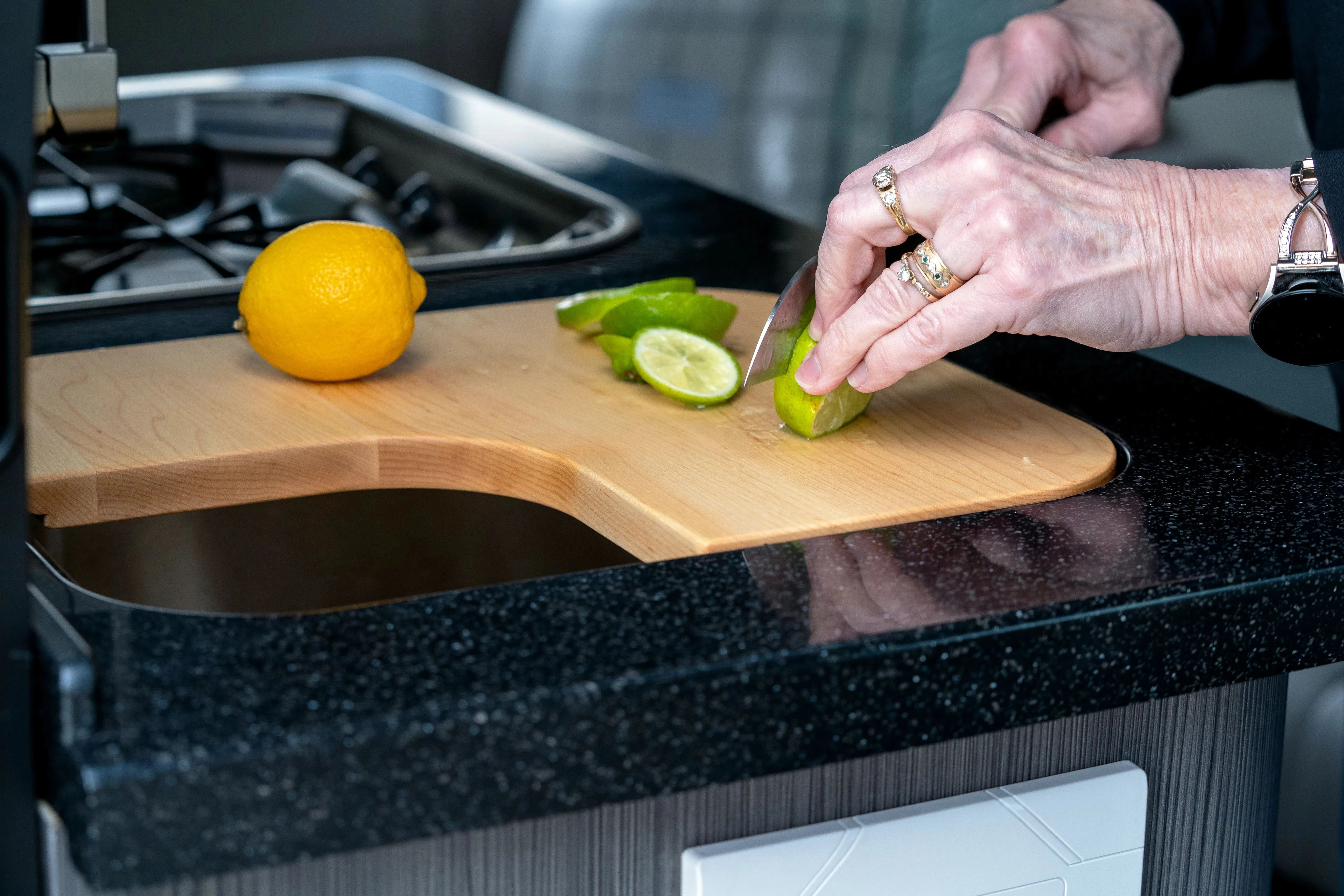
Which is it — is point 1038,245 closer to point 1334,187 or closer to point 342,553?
point 1334,187

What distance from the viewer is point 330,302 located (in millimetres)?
882

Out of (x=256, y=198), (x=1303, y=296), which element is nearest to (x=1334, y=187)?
(x=1303, y=296)

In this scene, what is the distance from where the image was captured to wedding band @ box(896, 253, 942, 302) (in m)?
0.81

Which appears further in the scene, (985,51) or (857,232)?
(985,51)

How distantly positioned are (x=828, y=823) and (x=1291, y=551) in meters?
0.27

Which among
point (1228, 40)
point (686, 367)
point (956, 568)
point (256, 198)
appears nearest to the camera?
point (956, 568)

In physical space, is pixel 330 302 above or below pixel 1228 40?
below

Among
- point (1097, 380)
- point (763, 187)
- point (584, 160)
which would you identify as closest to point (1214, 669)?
point (1097, 380)

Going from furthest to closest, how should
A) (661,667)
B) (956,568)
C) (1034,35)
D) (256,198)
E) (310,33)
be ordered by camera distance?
1. (310,33)
2. (256,198)
3. (1034,35)
4. (956,568)
5. (661,667)

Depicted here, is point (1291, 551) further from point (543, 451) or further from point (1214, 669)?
point (543, 451)

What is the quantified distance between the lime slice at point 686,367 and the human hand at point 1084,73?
1.15 ft

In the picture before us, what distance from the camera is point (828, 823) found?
2.29ft

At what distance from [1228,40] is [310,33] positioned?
11.1 ft

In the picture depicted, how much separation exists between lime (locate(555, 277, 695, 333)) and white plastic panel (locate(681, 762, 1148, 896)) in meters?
0.43
